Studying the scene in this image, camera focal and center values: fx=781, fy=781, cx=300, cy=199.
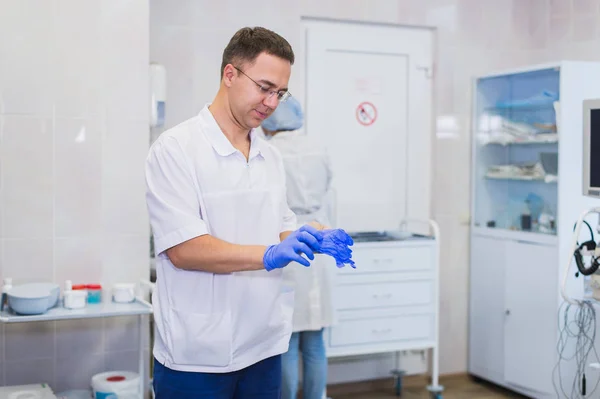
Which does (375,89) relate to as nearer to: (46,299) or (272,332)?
(46,299)

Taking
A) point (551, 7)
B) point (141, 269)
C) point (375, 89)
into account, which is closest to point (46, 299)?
point (141, 269)

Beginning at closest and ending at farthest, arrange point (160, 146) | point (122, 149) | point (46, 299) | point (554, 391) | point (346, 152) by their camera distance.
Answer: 1. point (160, 146)
2. point (46, 299)
3. point (122, 149)
4. point (554, 391)
5. point (346, 152)

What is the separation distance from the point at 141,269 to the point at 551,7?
114 inches

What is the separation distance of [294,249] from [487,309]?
2.95 m

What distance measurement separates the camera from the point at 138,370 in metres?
3.29

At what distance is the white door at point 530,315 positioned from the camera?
3.88 m

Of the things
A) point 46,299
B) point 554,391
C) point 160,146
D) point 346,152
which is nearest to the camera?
point 160,146

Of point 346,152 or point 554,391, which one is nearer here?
point 554,391

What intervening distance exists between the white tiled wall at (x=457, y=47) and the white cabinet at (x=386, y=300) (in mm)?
567

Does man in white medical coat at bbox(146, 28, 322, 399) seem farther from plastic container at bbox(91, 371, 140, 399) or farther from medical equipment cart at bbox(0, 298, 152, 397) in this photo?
plastic container at bbox(91, 371, 140, 399)

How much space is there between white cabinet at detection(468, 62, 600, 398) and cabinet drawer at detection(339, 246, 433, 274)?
1.70ft

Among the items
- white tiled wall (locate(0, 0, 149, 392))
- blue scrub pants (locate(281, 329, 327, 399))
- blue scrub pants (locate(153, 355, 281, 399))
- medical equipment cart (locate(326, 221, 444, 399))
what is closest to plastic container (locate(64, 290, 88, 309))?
white tiled wall (locate(0, 0, 149, 392))

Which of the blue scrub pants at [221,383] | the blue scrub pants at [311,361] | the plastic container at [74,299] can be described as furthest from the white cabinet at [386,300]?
the blue scrub pants at [221,383]

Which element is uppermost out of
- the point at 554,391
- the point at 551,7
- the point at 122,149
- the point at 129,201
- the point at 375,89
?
the point at 551,7
